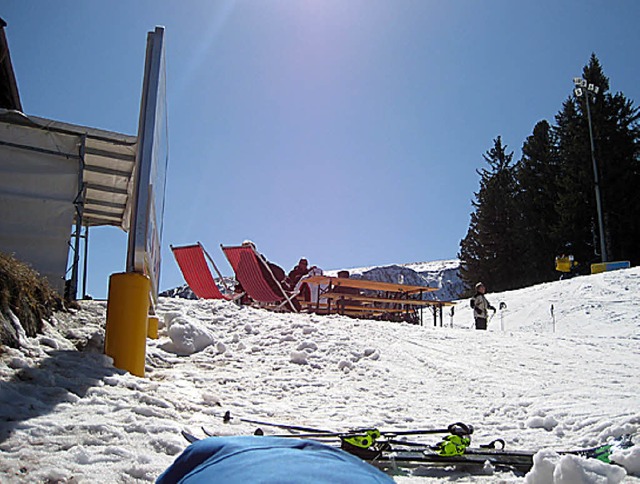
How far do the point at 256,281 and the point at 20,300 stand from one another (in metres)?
6.59


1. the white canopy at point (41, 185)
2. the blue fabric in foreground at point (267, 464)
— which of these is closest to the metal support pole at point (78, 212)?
the white canopy at point (41, 185)

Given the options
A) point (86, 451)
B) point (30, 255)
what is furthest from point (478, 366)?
point (30, 255)

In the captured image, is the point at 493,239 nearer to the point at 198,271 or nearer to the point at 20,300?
the point at 198,271

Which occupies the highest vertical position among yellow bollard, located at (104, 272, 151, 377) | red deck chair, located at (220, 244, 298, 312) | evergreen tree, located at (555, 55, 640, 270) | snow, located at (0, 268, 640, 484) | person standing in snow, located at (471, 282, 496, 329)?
evergreen tree, located at (555, 55, 640, 270)

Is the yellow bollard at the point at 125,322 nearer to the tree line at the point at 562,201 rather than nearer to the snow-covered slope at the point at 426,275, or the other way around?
the tree line at the point at 562,201

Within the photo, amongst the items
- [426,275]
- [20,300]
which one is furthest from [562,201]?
[20,300]

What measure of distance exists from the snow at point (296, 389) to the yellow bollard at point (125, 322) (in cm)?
16

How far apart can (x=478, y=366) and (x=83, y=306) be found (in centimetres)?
471

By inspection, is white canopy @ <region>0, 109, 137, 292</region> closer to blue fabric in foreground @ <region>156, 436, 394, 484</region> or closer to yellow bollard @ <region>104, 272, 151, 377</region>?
yellow bollard @ <region>104, 272, 151, 377</region>

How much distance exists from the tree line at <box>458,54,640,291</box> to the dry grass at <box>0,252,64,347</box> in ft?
101

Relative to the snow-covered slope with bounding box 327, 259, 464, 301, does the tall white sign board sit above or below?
below

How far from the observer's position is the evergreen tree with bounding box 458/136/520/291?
34156mm

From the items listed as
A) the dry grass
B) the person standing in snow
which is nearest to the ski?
the dry grass

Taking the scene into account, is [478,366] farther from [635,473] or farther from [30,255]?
[30,255]
